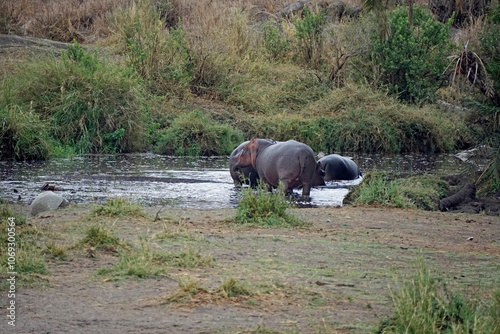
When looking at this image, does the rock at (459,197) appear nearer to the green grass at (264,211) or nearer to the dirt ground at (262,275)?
the dirt ground at (262,275)

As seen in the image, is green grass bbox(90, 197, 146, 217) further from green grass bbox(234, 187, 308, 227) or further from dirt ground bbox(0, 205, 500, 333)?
green grass bbox(234, 187, 308, 227)

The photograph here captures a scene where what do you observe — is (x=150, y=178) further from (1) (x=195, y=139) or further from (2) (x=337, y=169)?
(1) (x=195, y=139)

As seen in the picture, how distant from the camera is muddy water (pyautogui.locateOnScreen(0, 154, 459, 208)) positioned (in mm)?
10625

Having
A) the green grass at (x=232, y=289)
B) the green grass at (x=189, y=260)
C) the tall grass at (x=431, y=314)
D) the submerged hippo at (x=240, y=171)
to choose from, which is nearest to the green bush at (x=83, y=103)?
the submerged hippo at (x=240, y=171)

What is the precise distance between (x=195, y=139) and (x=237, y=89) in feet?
14.1

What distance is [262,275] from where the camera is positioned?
5250 millimetres

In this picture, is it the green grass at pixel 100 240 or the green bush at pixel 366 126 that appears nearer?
the green grass at pixel 100 240

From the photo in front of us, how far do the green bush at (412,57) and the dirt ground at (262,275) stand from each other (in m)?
13.2

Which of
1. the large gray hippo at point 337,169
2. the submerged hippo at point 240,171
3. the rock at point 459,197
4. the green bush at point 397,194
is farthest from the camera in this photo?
the large gray hippo at point 337,169

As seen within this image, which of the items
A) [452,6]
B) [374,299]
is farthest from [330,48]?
[374,299]

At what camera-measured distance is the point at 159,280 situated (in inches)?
199

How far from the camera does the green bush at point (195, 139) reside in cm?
1716

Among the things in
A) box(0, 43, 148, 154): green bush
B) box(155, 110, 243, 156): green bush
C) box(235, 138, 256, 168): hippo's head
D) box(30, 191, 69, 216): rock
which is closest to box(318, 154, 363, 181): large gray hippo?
box(235, 138, 256, 168): hippo's head

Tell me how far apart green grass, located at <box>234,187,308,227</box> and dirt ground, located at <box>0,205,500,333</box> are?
0.20 m
